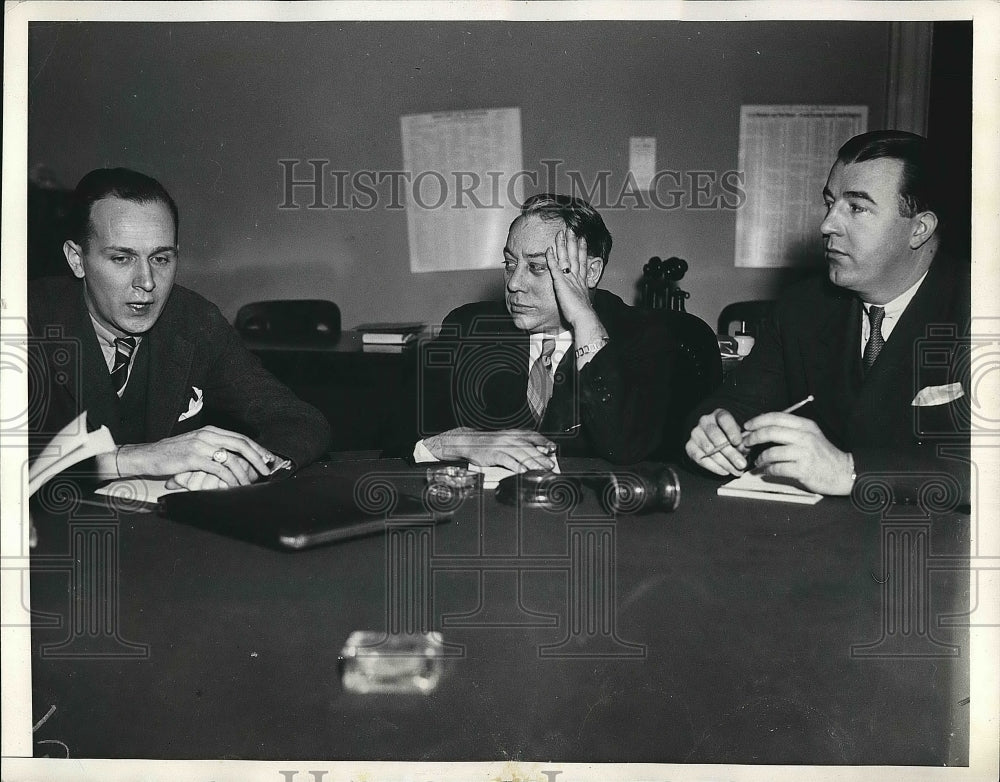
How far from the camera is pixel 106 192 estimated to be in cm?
131

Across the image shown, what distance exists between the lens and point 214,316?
133cm

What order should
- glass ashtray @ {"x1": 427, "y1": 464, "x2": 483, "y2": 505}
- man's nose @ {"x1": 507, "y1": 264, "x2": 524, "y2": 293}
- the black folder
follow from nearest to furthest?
the black folder → glass ashtray @ {"x1": 427, "y1": 464, "x2": 483, "y2": 505} → man's nose @ {"x1": 507, "y1": 264, "x2": 524, "y2": 293}

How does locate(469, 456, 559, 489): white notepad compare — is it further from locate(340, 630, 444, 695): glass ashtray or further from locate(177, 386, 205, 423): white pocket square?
locate(177, 386, 205, 423): white pocket square

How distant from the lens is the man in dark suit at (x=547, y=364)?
51.1 inches

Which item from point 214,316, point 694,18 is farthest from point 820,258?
point 214,316

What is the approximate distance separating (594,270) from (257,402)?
60 centimetres

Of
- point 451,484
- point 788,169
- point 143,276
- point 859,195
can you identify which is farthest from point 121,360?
point 859,195

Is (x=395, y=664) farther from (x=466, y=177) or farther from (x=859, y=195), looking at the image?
(x=859, y=195)

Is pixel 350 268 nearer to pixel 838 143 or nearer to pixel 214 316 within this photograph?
pixel 214 316

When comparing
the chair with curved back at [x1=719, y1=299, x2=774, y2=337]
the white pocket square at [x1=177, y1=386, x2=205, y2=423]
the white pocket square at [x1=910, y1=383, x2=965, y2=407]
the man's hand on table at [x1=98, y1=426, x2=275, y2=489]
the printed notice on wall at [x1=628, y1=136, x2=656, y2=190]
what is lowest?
the man's hand on table at [x1=98, y1=426, x2=275, y2=489]

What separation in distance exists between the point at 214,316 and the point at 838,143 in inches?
42.1

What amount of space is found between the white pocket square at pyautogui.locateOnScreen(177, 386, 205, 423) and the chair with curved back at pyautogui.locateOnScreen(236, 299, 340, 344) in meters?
0.12

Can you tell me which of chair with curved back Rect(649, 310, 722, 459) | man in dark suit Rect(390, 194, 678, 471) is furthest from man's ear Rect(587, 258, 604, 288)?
chair with curved back Rect(649, 310, 722, 459)

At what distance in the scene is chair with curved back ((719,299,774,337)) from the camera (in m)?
1.31
